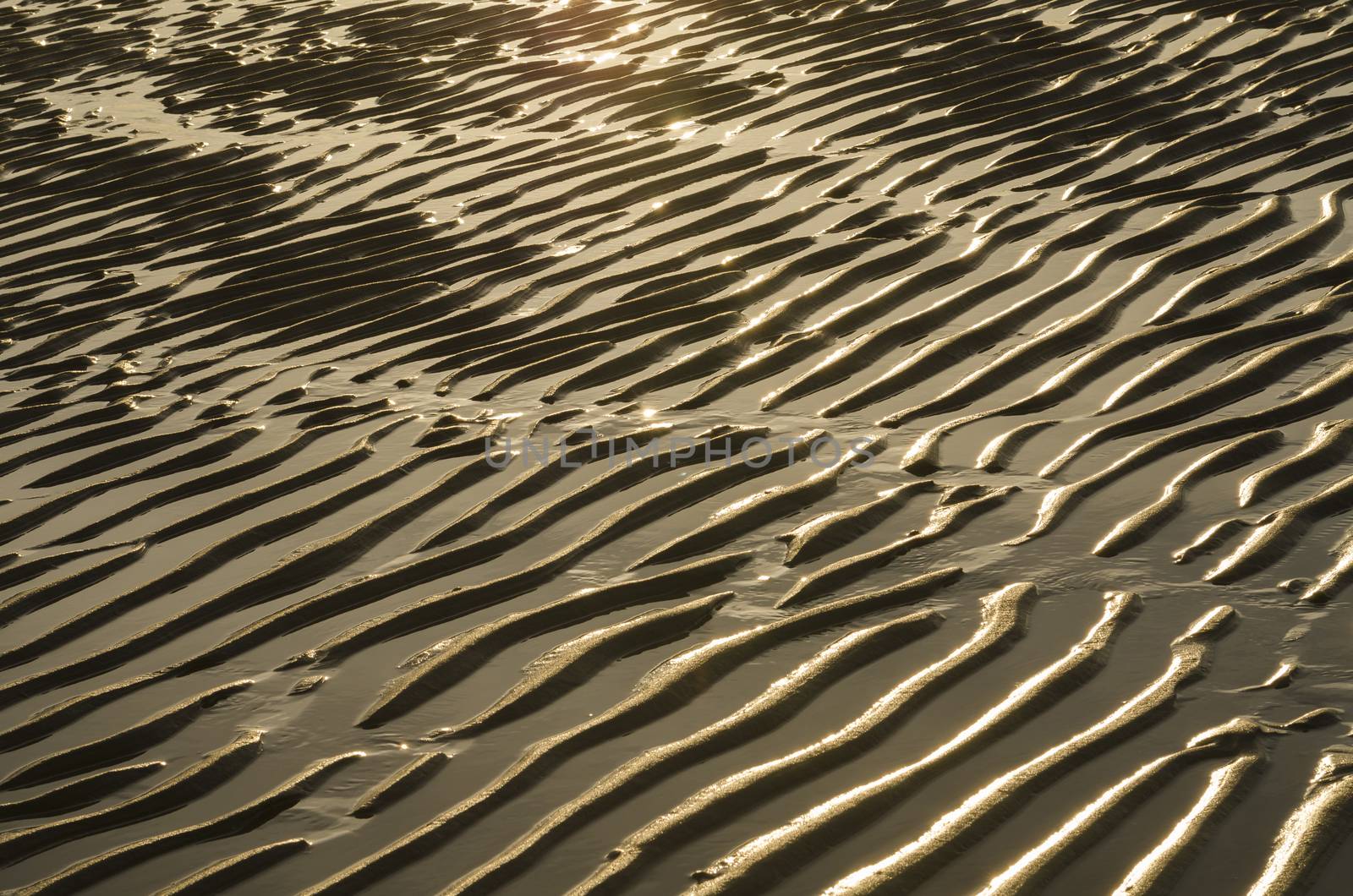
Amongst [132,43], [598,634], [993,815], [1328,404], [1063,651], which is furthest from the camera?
[132,43]

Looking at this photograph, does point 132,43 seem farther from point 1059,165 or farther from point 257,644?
point 257,644

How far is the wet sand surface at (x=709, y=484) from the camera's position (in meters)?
2.06

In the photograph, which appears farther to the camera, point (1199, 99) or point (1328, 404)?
point (1199, 99)

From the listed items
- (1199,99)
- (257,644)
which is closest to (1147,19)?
(1199,99)

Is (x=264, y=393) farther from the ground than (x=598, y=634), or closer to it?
farther from the ground

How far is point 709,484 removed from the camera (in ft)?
9.99

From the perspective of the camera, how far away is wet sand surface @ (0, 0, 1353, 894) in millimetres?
2059

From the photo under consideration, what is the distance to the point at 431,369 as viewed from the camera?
3826mm

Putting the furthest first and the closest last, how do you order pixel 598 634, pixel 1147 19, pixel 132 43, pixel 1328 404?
pixel 132 43, pixel 1147 19, pixel 1328 404, pixel 598 634

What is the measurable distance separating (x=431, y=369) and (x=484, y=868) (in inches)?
80.9

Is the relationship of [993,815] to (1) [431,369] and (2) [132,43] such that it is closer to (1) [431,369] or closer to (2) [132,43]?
(1) [431,369]

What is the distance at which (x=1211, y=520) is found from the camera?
8.78 feet

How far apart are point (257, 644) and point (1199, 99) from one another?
4.09 metres

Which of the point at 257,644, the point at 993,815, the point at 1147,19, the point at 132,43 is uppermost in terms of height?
the point at 132,43
